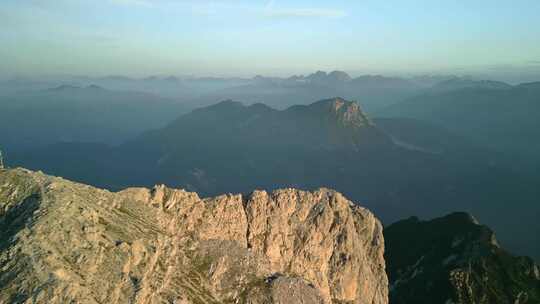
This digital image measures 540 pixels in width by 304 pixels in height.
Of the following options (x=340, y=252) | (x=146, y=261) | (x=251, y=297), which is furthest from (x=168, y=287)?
(x=340, y=252)

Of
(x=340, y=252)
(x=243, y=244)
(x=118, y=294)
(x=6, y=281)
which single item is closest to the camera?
(x=6, y=281)

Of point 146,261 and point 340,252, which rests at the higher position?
point 146,261

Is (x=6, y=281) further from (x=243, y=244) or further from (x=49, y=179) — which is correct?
(x=243, y=244)

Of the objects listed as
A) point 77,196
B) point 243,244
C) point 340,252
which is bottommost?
point 340,252

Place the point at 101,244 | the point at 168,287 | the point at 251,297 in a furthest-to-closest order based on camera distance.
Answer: the point at 251,297
the point at 168,287
the point at 101,244

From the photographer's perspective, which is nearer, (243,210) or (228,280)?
(228,280)

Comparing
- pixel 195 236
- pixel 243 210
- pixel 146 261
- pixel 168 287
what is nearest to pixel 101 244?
pixel 146 261

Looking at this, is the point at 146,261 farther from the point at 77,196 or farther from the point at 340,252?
the point at 340,252
